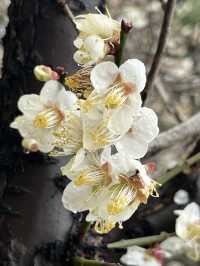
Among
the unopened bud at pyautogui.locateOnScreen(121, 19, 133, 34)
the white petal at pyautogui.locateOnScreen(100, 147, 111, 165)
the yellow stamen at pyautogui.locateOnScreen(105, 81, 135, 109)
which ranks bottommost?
the white petal at pyautogui.locateOnScreen(100, 147, 111, 165)

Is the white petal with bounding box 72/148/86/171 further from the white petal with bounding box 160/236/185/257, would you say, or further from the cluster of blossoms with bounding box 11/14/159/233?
the white petal with bounding box 160/236/185/257

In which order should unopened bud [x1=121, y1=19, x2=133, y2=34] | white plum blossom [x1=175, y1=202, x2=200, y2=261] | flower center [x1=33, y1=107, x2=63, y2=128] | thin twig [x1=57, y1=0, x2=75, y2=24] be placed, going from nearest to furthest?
unopened bud [x1=121, y1=19, x2=133, y2=34] < flower center [x1=33, y1=107, x2=63, y2=128] < thin twig [x1=57, y1=0, x2=75, y2=24] < white plum blossom [x1=175, y1=202, x2=200, y2=261]

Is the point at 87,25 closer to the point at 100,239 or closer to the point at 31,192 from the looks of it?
the point at 31,192

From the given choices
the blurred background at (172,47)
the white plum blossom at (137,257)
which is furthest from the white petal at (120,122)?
the blurred background at (172,47)

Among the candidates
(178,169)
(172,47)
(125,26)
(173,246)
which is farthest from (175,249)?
(172,47)

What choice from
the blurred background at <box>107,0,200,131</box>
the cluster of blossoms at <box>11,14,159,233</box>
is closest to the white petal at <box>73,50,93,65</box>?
the cluster of blossoms at <box>11,14,159,233</box>

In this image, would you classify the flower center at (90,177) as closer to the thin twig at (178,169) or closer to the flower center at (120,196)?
the flower center at (120,196)
